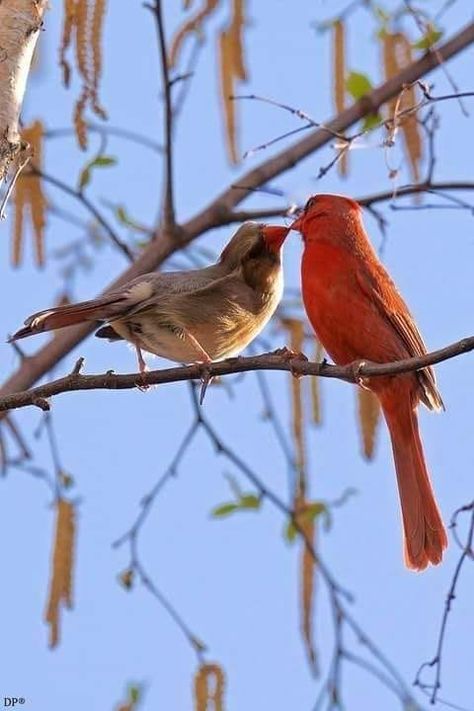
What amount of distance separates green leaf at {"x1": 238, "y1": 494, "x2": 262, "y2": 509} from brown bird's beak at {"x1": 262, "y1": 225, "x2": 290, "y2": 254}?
123 centimetres

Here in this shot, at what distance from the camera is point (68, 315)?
3357mm

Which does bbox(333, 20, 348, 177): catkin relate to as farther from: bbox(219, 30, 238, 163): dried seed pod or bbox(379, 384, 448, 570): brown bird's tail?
bbox(379, 384, 448, 570): brown bird's tail

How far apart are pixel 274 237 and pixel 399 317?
464mm

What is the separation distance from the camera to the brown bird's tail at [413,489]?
148 inches

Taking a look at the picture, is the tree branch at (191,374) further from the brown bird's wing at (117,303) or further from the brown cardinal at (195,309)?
the brown cardinal at (195,309)

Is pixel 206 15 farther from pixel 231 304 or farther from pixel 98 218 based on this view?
pixel 231 304

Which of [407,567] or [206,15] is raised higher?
[206,15]

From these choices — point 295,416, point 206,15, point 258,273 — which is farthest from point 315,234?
point 206,15

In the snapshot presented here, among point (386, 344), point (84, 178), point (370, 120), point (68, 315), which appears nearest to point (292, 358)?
point (68, 315)

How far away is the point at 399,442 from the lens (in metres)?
3.98

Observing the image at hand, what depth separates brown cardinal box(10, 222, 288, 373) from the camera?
3625 mm

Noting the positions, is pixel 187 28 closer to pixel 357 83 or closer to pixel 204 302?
pixel 357 83

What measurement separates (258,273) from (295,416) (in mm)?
755

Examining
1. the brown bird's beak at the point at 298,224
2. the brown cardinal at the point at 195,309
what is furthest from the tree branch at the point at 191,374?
the brown bird's beak at the point at 298,224
